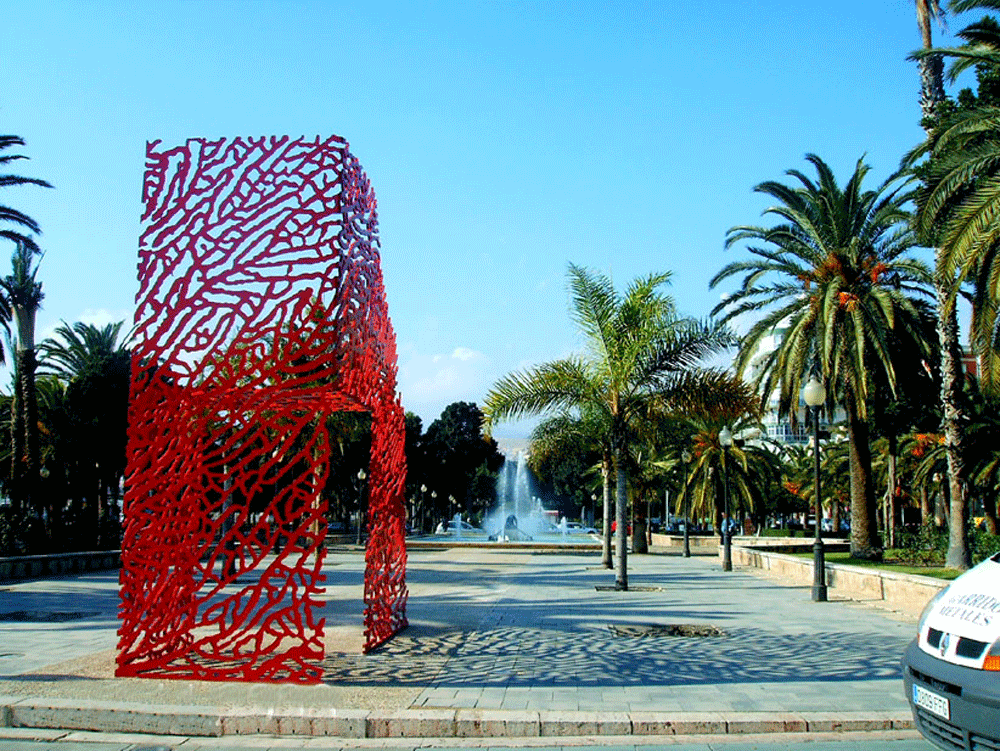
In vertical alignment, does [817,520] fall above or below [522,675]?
above

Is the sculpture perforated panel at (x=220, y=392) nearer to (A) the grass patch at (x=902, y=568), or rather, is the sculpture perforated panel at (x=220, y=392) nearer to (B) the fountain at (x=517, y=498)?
(A) the grass patch at (x=902, y=568)

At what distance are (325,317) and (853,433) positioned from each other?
1785cm

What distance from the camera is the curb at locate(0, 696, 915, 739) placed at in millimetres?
7793

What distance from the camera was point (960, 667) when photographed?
563 centimetres

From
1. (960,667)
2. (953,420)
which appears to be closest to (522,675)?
(960,667)

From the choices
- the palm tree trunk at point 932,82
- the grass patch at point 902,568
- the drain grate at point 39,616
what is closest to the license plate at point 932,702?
the grass patch at point 902,568

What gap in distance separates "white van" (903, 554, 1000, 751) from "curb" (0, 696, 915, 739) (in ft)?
Answer: 6.41

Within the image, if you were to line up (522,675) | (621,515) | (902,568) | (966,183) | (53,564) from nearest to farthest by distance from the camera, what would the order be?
(522,675)
(966,183)
(621,515)
(902,568)
(53,564)

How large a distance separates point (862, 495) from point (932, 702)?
18980 millimetres

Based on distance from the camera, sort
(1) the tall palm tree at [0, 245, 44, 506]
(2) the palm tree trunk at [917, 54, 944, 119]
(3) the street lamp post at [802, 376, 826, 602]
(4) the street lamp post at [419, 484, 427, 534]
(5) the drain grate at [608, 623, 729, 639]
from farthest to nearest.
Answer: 1. (4) the street lamp post at [419, 484, 427, 534]
2. (1) the tall palm tree at [0, 245, 44, 506]
3. (2) the palm tree trunk at [917, 54, 944, 119]
4. (3) the street lamp post at [802, 376, 826, 602]
5. (5) the drain grate at [608, 623, 729, 639]

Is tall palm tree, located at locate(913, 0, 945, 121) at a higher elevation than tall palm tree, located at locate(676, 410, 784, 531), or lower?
higher

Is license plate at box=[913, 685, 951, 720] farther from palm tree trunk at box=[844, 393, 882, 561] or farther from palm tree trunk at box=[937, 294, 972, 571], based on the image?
palm tree trunk at box=[844, 393, 882, 561]

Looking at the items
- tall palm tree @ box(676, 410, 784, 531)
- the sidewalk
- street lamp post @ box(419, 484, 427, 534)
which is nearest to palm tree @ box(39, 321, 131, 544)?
the sidewalk

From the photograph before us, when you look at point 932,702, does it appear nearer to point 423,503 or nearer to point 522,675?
point 522,675
